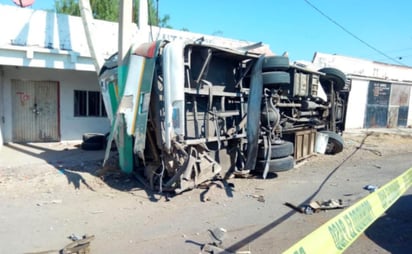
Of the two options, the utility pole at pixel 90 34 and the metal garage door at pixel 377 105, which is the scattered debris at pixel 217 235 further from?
the metal garage door at pixel 377 105

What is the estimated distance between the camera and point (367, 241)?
4.25 metres

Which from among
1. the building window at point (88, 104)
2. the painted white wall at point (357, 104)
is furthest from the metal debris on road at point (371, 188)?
the painted white wall at point (357, 104)

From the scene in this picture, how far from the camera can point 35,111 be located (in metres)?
11.5

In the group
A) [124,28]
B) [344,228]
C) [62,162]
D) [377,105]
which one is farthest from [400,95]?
[344,228]

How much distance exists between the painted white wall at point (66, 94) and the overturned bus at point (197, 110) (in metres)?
4.27

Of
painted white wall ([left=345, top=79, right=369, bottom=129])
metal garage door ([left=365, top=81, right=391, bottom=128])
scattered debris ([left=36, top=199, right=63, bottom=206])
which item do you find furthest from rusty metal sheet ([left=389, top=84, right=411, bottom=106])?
scattered debris ([left=36, top=199, right=63, bottom=206])

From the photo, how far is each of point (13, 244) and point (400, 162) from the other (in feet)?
35.7

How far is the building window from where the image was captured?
12055 millimetres

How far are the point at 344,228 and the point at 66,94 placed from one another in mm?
11217

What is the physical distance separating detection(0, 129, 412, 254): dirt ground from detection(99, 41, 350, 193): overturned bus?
0.50m

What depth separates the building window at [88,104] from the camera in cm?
1205

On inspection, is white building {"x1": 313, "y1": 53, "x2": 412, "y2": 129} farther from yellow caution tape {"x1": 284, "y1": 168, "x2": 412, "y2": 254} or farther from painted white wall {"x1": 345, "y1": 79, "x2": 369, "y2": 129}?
yellow caution tape {"x1": 284, "y1": 168, "x2": 412, "y2": 254}

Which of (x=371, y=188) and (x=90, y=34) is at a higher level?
(x=90, y=34)

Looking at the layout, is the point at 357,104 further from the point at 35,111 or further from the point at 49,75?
the point at 35,111
